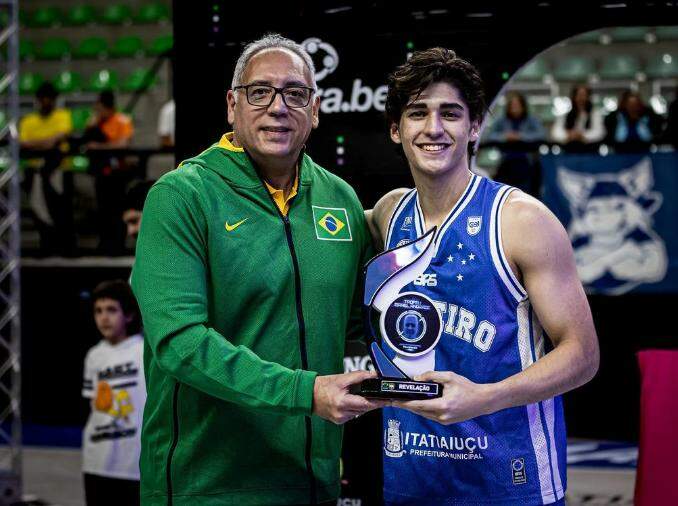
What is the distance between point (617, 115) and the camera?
28.3 ft

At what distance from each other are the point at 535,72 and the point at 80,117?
5.29m

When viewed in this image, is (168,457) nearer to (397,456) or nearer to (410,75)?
(397,456)

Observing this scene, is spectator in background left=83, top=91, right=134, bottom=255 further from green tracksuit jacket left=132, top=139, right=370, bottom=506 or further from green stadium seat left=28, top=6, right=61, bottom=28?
green tracksuit jacket left=132, top=139, right=370, bottom=506

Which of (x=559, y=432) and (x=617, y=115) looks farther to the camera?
(x=617, y=115)

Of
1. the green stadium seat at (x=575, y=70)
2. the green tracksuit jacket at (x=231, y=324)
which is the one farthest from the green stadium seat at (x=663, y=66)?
the green tracksuit jacket at (x=231, y=324)

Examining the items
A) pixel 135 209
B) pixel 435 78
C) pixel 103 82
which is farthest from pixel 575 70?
pixel 435 78

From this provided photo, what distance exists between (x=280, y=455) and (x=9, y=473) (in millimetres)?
4045

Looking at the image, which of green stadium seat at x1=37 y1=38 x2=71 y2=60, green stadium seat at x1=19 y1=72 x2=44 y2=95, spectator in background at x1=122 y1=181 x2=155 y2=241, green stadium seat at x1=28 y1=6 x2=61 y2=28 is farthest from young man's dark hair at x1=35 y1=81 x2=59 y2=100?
spectator in background at x1=122 y1=181 x2=155 y2=241

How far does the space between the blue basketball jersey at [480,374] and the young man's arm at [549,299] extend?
0.04 metres

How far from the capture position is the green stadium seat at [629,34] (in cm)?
1190

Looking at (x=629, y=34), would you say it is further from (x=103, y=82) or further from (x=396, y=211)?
(x=396, y=211)

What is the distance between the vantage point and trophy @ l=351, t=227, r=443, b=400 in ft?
8.09

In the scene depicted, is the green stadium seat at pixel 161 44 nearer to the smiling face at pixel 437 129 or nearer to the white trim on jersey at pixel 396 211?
the white trim on jersey at pixel 396 211

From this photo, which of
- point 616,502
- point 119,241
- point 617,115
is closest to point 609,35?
point 617,115
